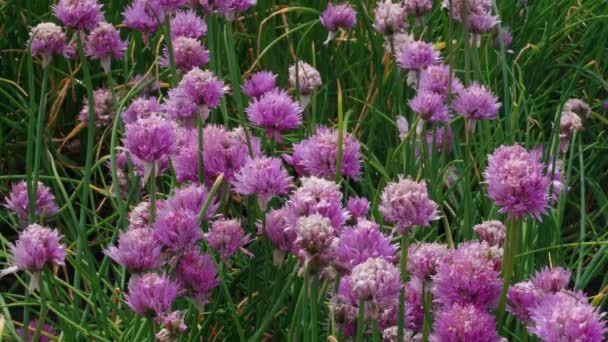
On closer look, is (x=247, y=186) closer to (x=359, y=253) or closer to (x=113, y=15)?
(x=359, y=253)

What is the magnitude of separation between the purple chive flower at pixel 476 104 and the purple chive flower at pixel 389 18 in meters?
0.24

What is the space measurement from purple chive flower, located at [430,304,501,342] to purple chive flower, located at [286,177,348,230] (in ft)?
0.53

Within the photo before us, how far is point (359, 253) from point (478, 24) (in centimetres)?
83

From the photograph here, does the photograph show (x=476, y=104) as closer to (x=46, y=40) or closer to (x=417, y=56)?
(x=417, y=56)

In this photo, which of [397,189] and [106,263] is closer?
[397,189]

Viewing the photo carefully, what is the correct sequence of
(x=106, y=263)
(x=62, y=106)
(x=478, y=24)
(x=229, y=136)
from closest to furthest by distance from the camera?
(x=229, y=136) < (x=106, y=263) < (x=478, y=24) < (x=62, y=106)

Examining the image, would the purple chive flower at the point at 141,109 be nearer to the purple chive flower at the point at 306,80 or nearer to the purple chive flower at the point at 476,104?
the purple chive flower at the point at 306,80

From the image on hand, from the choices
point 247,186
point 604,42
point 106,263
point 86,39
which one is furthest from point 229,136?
point 604,42

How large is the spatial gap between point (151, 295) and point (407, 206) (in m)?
0.31

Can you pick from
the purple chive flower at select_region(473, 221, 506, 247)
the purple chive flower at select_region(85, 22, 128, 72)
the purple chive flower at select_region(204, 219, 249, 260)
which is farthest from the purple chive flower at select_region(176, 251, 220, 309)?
the purple chive flower at select_region(85, 22, 128, 72)

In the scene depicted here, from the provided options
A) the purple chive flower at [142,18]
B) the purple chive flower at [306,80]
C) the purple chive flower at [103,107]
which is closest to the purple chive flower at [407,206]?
the purple chive flower at [306,80]

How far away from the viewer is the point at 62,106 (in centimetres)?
259

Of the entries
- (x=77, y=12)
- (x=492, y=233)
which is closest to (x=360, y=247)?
(x=492, y=233)

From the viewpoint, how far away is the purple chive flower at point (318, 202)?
47.2 inches
